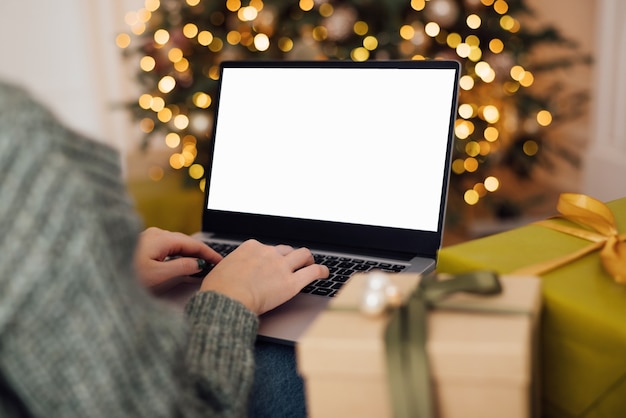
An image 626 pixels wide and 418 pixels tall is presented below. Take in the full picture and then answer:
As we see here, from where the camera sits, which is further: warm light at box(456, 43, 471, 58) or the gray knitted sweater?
warm light at box(456, 43, 471, 58)

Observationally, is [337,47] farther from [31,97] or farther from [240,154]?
[31,97]

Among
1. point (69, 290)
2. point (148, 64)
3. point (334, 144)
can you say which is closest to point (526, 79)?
point (148, 64)

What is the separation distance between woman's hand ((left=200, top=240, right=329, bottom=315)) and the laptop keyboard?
34 mm

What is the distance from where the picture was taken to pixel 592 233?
0.70 meters

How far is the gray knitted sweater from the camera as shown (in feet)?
1.26

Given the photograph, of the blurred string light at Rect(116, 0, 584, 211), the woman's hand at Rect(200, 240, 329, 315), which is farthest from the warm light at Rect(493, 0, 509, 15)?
the woman's hand at Rect(200, 240, 329, 315)

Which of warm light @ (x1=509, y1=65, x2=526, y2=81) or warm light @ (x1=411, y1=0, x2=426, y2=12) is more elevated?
warm light @ (x1=411, y1=0, x2=426, y2=12)

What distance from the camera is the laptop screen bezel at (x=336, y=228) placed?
90 centimetres

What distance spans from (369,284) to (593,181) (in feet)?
8.54

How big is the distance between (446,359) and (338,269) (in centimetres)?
44

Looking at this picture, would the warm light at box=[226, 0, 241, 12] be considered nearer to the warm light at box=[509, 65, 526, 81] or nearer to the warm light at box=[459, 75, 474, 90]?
the warm light at box=[459, 75, 474, 90]

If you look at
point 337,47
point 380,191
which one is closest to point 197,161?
point 337,47

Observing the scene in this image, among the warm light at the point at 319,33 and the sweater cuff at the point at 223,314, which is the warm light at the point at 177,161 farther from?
the sweater cuff at the point at 223,314

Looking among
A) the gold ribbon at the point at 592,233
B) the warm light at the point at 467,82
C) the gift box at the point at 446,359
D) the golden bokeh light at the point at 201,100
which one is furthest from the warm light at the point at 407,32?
the gift box at the point at 446,359
